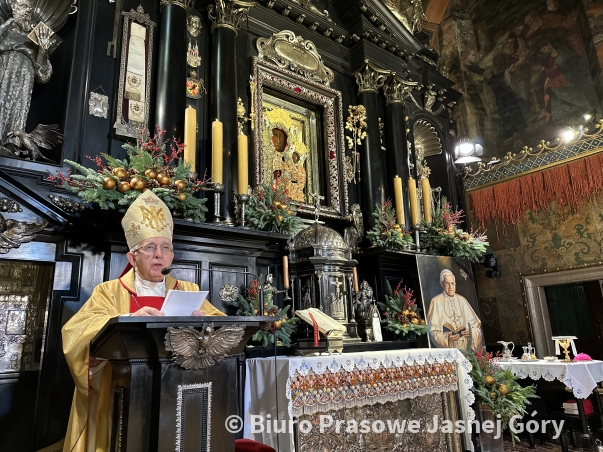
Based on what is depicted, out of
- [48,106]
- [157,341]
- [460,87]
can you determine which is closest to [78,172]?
[48,106]

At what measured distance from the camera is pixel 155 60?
514cm

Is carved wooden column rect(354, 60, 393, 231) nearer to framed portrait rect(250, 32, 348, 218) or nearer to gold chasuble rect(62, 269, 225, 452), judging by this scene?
framed portrait rect(250, 32, 348, 218)

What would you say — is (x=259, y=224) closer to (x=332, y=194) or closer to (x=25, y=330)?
(x=332, y=194)

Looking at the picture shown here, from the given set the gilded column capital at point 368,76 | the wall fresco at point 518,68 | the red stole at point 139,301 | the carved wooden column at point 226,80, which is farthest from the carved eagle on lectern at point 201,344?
the wall fresco at point 518,68

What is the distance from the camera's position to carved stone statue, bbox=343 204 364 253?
639 centimetres

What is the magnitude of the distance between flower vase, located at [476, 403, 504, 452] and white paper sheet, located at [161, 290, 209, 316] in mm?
4430

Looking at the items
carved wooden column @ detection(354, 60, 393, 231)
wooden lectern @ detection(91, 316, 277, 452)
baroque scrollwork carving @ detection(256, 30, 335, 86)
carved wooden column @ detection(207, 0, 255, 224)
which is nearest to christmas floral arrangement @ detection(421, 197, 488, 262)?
carved wooden column @ detection(354, 60, 393, 231)

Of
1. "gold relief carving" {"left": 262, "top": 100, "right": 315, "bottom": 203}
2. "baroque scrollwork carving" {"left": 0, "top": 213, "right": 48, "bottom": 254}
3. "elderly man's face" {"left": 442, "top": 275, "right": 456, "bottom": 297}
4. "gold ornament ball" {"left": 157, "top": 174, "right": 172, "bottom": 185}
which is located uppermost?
"gold relief carving" {"left": 262, "top": 100, "right": 315, "bottom": 203}

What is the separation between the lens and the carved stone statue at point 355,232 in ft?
21.0

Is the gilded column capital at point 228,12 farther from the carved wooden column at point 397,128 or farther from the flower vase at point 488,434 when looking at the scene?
the flower vase at point 488,434

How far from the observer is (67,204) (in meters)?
3.85

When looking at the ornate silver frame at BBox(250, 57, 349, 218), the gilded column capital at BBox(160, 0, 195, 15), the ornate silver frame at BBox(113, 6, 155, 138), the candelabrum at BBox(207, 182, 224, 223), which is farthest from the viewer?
the ornate silver frame at BBox(250, 57, 349, 218)

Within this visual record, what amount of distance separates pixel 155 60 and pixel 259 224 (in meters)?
2.33

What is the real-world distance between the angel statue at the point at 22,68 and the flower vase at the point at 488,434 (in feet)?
18.4
